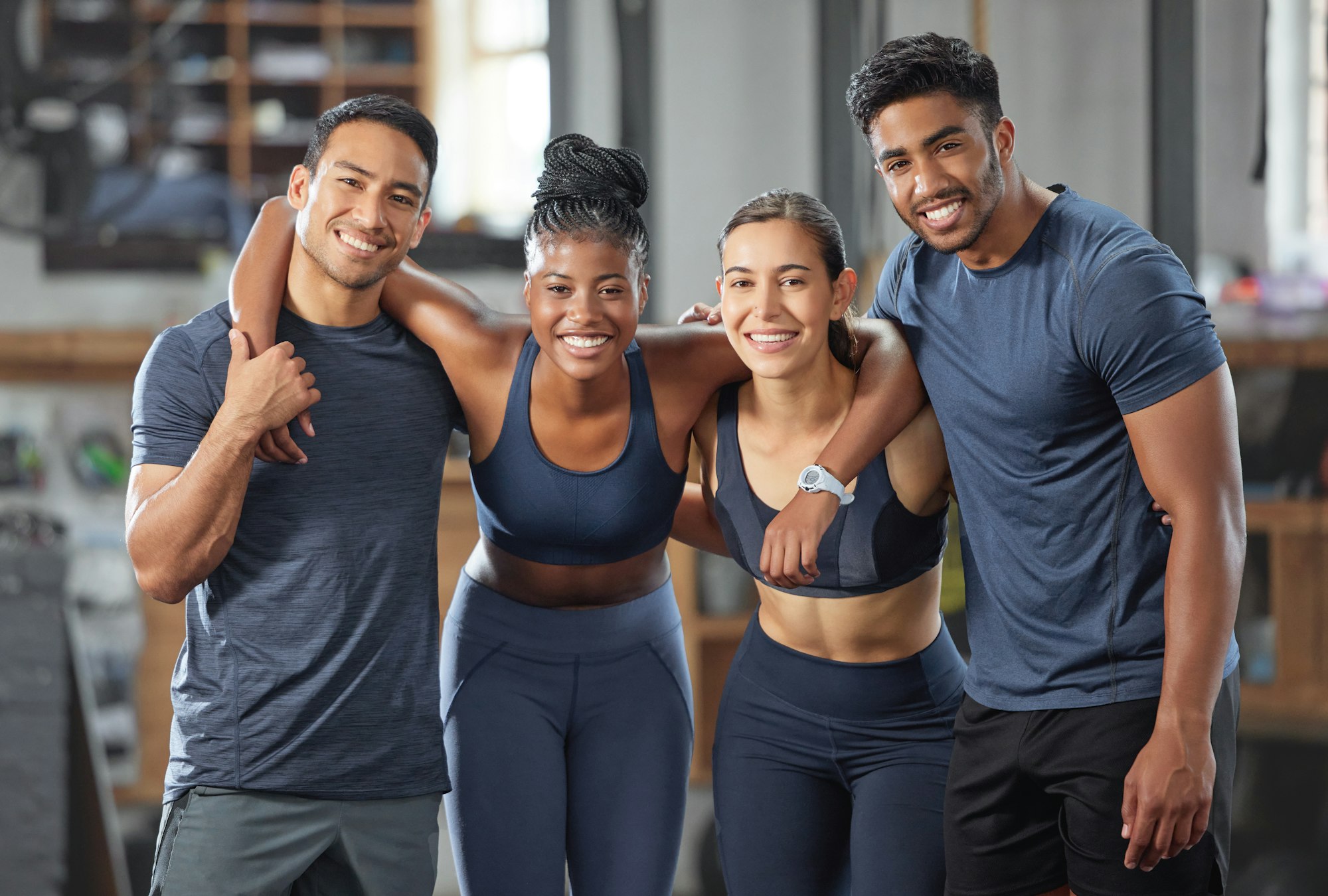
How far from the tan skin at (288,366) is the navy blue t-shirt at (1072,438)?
2.61 ft

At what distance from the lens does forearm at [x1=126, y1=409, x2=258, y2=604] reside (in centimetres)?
159

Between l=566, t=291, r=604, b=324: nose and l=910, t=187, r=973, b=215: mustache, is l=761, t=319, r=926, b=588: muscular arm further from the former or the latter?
l=566, t=291, r=604, b=324: nose

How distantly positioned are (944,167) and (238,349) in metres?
0.96

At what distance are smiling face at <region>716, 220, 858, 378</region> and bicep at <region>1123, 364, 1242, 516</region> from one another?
0.48m

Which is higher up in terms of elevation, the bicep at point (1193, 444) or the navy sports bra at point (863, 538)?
the bicep at point (1193, 444)

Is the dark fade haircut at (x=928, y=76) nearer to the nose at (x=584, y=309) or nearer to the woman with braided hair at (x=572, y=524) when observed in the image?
the woman with braided hair at (x=572, y=524)

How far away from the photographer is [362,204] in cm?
173

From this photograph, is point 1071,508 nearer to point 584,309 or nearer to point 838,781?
point 838,781

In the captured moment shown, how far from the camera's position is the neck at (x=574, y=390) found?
1889 mm

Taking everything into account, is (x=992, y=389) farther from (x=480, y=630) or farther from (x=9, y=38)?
(x=9, y=38)

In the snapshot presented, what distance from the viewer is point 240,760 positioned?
167 centimetres

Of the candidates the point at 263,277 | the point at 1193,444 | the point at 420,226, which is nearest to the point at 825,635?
the point at 1193,444

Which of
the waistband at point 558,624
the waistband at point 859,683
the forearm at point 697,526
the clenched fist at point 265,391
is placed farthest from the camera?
the forearm at point 697,526

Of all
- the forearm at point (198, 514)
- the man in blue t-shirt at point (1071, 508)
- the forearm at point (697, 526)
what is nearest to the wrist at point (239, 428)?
the forearm at point (198, 514)
